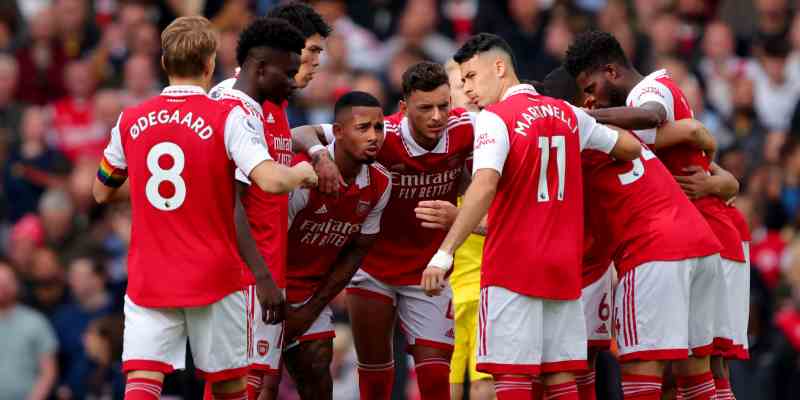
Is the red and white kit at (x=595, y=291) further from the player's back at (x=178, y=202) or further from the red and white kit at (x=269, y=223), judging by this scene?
the player's back at (x=178, y=202)

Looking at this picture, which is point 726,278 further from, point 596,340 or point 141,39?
point 141,39

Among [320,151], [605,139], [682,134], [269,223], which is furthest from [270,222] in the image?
[682,134]

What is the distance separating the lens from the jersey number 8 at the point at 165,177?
8.54 m

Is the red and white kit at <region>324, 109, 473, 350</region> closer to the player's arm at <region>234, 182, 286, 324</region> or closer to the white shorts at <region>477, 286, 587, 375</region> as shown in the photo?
the white shorts at <region>477, 286, 587, 375</region>

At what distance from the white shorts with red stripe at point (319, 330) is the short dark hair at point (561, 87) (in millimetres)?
2130

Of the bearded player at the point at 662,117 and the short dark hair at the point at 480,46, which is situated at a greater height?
the short dark hair at the point at 480,46

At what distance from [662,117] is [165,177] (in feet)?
10.5

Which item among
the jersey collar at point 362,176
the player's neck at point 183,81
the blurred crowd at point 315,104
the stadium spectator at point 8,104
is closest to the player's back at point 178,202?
the player's neck at point 183,81

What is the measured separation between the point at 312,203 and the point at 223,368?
1803 millimetres

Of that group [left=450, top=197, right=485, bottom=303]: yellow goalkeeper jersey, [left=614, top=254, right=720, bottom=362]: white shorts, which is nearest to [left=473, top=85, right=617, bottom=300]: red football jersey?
[left=614, top=254, right=720, bottom=362]: white shorts

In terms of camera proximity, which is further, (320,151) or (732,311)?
(732,311)

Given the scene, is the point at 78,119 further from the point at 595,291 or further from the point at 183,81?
the point at 183,81

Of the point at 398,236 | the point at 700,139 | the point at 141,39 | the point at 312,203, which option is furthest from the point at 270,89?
the point at 141,39

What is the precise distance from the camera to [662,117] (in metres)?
9.73
